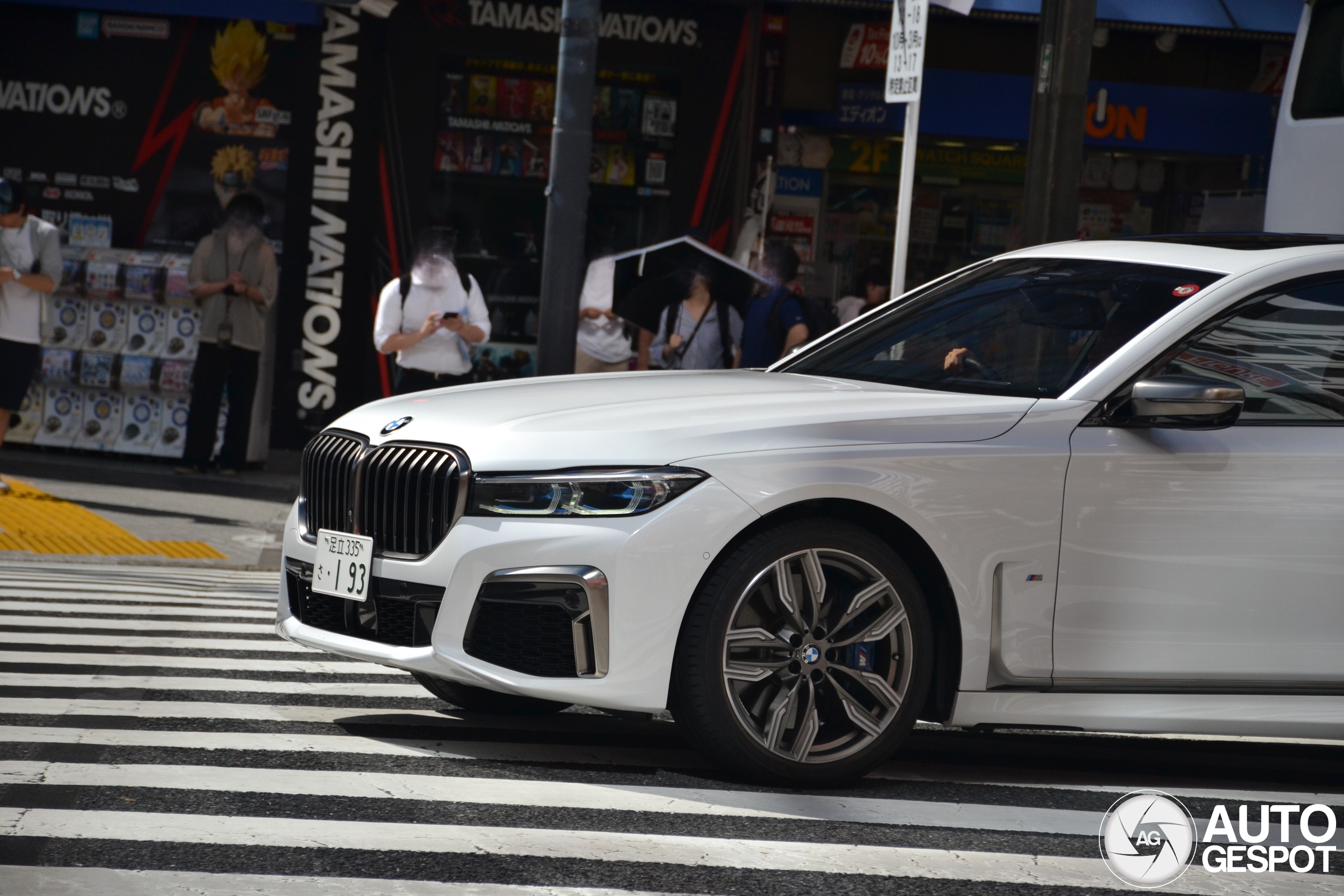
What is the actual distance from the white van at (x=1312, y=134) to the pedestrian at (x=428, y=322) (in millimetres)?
4833

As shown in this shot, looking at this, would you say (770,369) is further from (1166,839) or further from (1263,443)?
(1166,839)

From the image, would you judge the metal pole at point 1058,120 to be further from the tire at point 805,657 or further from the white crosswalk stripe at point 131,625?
the tire at point 805,657

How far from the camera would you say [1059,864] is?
428cm

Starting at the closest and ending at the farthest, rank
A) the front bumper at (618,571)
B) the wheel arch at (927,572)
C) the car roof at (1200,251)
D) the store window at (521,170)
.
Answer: the front bumper at (618,571) < the wheel arch at (927,572) < the car roof at (1200,251) < the store window at (521,170)

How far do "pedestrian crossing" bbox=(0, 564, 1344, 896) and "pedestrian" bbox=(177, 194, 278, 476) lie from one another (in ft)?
23.2

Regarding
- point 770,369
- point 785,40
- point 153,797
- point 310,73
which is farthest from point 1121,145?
point 153,797

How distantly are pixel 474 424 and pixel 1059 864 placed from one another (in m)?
1.98

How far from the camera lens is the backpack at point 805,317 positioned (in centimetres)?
1037

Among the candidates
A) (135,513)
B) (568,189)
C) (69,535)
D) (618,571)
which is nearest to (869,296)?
(568,189)

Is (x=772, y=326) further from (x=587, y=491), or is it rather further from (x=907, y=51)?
(x=587, y=491)

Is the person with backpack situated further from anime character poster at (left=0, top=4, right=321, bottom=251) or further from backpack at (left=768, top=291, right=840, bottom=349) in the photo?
anime character poster at (left=0, top=4, right=321, bottom=251)

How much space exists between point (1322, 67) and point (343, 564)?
25.4ft

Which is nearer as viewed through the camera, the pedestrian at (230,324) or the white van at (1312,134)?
the white van at (1312,134)

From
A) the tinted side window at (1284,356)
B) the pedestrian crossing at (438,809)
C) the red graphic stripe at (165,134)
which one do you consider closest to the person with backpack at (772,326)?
the pedestrian crossing at (438,809)
